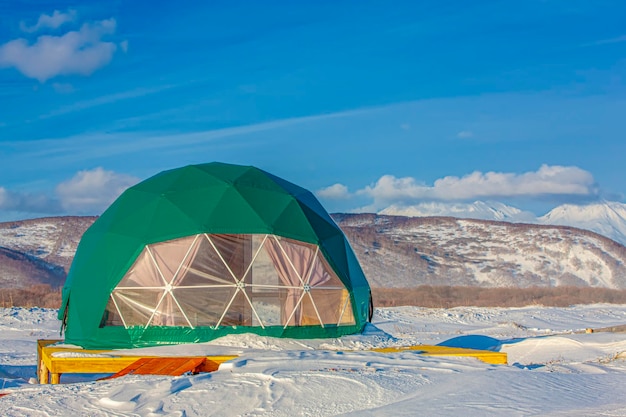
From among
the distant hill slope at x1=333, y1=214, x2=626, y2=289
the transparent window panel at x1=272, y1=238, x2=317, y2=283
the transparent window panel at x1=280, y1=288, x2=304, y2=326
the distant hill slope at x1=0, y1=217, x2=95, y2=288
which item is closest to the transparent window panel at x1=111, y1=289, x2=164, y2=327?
the transparent window panel at x1=280, y1=288, x2=304, y2=326

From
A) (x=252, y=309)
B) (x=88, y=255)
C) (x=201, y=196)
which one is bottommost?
(x=252, y=309)

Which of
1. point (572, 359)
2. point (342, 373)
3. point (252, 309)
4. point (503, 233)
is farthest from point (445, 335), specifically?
point (503, 233)

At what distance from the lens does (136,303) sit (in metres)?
13.3

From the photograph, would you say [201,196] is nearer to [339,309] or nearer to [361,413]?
[339,309]

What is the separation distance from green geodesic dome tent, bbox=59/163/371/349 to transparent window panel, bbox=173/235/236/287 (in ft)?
0.06

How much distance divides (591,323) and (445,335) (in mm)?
10948

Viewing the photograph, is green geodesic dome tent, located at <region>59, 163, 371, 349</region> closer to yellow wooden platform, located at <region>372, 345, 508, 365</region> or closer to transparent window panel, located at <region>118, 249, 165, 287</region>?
transparent window panel, located at <region>118, 249, 165, 287</region>

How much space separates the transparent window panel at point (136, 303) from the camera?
13172mm

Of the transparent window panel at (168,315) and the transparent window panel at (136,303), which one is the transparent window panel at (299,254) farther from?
the transparent window panel at (136,303)

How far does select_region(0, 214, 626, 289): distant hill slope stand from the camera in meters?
58.5

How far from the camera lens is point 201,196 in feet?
46.7

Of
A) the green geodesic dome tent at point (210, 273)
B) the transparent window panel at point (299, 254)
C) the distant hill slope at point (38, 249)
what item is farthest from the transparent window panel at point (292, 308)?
the distant hill slope at point (38, 249)

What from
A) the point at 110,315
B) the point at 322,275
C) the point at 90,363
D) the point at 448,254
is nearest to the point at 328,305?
the point at 322,275

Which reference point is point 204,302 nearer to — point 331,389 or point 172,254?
point 172,254
